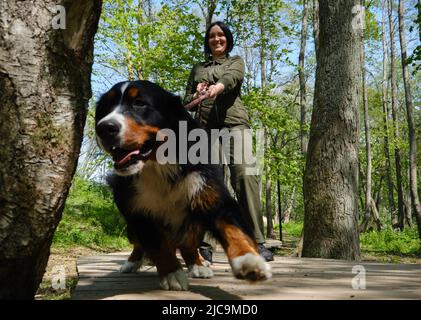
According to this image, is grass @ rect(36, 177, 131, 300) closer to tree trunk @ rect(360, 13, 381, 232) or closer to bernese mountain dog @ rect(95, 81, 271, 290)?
bernese mountain dog @ rect(95, 81, 271, 290)

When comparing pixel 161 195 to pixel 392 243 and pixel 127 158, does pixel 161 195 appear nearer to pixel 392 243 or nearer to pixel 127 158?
pixel 127 158

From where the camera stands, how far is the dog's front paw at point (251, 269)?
2.24 m

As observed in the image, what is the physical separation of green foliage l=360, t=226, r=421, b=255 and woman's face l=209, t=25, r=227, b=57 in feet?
39.9

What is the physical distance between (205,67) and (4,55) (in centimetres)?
245

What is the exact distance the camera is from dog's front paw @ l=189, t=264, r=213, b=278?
11.3 ft

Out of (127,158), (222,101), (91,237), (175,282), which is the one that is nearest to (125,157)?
(127,158)

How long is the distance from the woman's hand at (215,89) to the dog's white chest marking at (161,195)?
0.99m

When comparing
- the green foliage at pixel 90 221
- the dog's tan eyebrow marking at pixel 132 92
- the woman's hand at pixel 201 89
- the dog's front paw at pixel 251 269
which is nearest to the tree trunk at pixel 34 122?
the dog's tan eyebrow marking at pixel 132 92

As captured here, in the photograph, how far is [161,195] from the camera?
2932mm

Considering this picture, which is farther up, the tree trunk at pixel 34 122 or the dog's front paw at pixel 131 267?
the tree trunk at pixel 34 122

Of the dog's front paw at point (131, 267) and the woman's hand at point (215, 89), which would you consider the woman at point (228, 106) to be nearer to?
the woman's hand at point (215, 89)

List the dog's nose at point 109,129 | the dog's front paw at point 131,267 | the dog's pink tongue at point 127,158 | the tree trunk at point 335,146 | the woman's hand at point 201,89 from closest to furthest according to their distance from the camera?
the dog's nose at point 109,129 < the dog's pink tongue at point 127,158 < the dog's front paw at point 131,267 < the woman's hand at point 201,89 < the tree trunk at point 335,146

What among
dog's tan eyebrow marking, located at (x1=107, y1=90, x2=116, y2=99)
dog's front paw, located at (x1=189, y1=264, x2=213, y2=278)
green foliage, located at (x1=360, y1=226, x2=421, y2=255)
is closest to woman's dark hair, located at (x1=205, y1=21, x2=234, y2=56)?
dog's tan eyebrow marking, located at (x1=107, y1=90, x2=116, y2=99)
